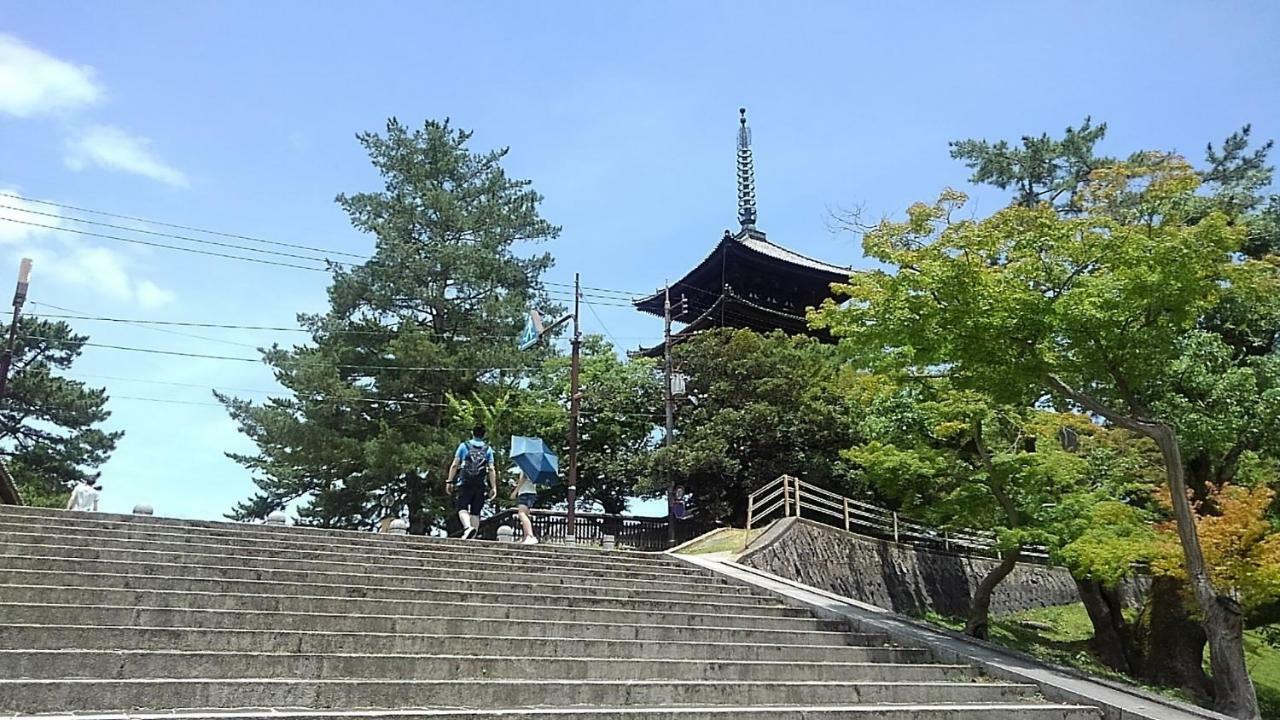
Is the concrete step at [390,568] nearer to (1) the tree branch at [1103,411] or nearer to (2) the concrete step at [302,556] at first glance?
(2) the concrete step at [302,556]

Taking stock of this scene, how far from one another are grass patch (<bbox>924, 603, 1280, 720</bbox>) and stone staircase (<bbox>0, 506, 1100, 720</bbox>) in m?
7.76

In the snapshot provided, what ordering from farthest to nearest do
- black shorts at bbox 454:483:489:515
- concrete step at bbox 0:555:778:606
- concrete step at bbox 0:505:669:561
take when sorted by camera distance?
black shorts at bbox 454:483:489:515 → concrete step at bbox 0:505:669:561 → concrete step at bbox 0:555:778:606

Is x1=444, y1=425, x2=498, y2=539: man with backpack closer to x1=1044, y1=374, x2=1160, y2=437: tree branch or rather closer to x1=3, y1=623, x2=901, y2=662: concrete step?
x1=3, y1=623, x2=901, y2=662: concrete step

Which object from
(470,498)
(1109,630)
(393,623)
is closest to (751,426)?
(1109,630)

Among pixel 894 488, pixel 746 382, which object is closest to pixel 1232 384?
pixel 894 488

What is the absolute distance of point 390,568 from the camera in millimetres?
8312

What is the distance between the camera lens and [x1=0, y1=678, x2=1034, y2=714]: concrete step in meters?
3.83

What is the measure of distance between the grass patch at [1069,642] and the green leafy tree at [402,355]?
1371 centimetres

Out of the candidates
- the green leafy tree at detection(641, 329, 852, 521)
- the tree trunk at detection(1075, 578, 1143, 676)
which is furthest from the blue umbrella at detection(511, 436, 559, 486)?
the tree trunk at detection(1075, 578, 1143, 676)

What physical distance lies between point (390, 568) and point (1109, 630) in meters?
13.7

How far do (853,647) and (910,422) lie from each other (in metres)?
8.03

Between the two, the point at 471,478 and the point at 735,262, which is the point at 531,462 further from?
the point at 735,262

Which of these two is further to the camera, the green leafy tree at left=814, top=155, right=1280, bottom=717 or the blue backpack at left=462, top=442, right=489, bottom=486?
the blue backpack at left=462, top=442, right=489, bottom=486

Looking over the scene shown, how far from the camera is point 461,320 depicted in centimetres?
2555
